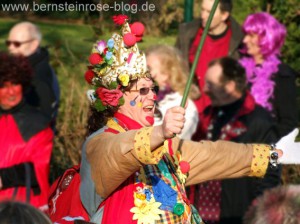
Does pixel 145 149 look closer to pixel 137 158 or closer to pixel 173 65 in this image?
pixel 137 158

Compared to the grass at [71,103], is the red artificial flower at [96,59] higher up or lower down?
higher up

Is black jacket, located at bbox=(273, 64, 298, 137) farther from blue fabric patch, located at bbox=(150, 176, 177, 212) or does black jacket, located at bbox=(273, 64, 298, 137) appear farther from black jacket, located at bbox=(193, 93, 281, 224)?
blue fabric patch, located at bbox=(150, 176, 177, 212)

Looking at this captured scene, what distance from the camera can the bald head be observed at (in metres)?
8.02

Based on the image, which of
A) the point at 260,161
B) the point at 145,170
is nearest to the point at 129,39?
the point at 145,170

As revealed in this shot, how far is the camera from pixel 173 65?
7.13m

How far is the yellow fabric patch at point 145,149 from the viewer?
4398mm

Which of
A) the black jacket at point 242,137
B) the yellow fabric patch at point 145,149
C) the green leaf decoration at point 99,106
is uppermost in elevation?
the green leaf decoration at point 99,106

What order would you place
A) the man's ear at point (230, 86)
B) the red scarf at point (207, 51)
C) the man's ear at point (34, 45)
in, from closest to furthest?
the man's ear at point (230, 86), the red scarf at point (207, 51), the man's ear at point (34, 45)

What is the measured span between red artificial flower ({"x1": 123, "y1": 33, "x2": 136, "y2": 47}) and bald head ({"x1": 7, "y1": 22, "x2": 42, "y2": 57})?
3.17 meters

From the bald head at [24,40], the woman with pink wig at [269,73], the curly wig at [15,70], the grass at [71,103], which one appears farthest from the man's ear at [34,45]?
the woman with pink wig at [269,73]

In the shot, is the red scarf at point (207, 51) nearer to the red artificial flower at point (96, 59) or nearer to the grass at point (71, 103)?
the grass at point (71, 103)

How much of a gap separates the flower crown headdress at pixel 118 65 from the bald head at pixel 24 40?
3064 millimetres

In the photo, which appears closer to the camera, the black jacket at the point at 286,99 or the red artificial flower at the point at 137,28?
the red artificial flower at the point at 137,28

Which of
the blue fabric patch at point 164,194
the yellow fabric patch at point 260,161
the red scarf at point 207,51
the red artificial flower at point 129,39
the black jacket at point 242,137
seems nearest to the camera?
the blue fabric patch at point 164,194
